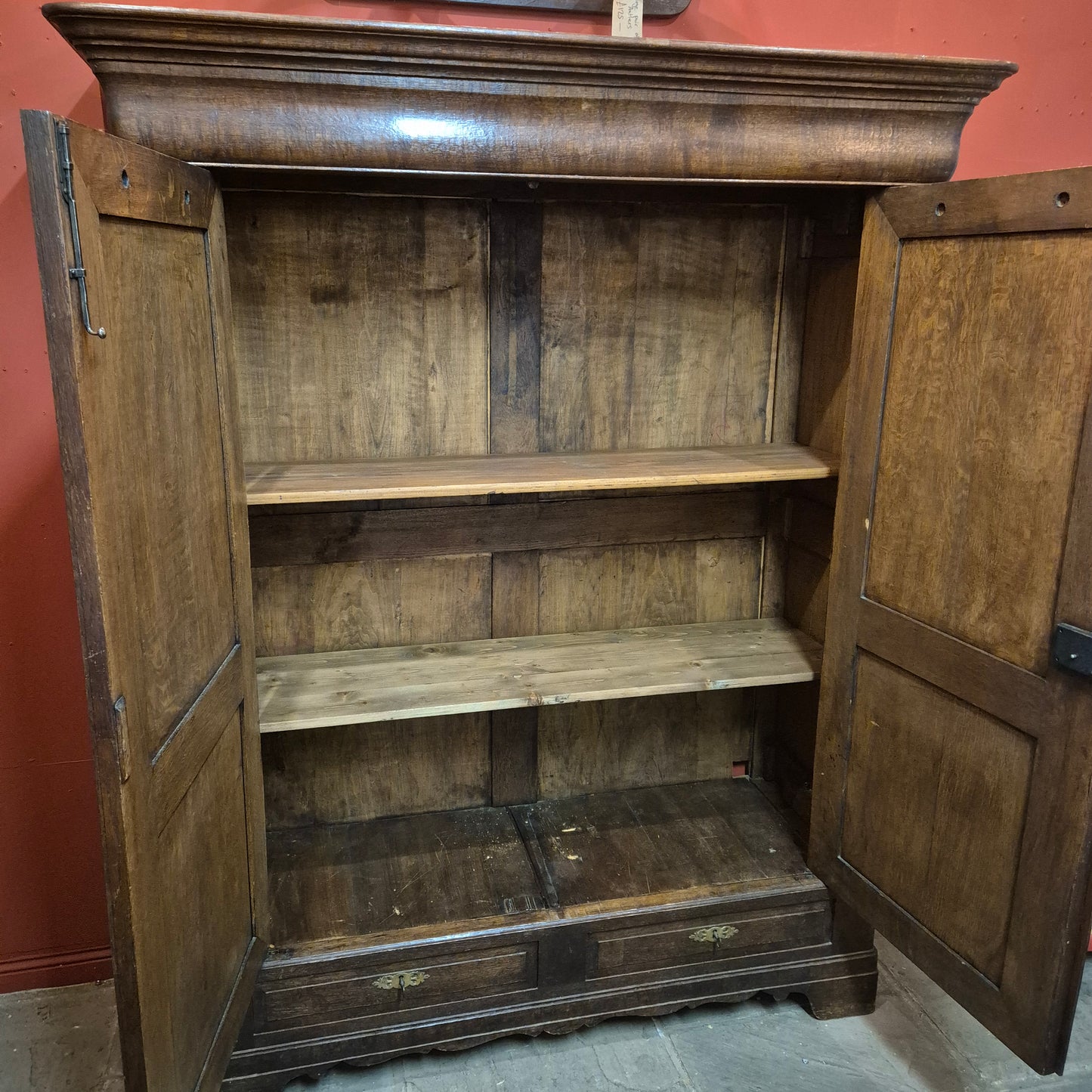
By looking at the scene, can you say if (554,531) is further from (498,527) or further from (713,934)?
(713,934)

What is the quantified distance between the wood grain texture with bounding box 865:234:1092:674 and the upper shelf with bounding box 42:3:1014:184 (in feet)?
0.84

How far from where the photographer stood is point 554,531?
2.16 metres

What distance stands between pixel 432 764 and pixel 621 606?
0.61 meters

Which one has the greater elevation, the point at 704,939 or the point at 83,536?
the point at 83,536

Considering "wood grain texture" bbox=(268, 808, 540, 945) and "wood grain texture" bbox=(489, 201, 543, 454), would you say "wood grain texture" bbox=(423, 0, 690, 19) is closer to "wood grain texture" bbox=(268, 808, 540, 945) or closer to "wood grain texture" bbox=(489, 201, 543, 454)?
"wood grain texture" bbox=(489, 201, 543, 454)

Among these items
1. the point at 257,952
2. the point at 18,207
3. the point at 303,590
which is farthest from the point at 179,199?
the point at 257,952

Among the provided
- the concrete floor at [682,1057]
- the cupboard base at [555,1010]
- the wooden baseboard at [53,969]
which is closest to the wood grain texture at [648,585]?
the cupboard base at [555,1010]

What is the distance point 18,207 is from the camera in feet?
5.72

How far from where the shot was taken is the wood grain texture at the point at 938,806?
58.9 inches

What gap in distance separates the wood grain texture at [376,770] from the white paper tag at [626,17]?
1489 millimetres

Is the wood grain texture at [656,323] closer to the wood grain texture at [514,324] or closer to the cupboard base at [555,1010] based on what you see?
the wood grain texture at [514,324]

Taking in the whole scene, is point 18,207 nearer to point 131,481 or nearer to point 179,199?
point 179,199

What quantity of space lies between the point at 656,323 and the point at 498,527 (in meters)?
0.59

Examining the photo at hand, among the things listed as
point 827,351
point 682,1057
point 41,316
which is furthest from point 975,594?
point 41,316
